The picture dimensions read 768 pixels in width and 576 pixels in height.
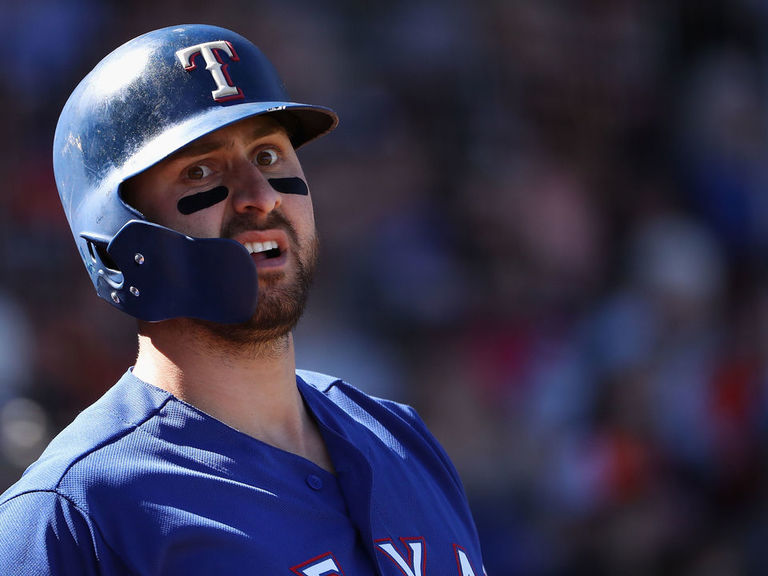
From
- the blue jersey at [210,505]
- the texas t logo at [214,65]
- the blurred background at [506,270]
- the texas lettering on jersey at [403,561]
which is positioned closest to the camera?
the blue jersey at [210,505]

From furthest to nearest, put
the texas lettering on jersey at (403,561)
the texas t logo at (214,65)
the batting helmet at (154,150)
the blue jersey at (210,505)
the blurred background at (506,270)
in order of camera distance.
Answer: the blurred background at (506,270) → the texas t logo at (214,65) → the batting helmet at (154,150) → the texas lettering on jersey at (403,561) → the blue jersey at (210,505)

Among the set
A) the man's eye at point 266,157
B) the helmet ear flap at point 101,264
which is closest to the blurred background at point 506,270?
the helmet ear flap at point 101,264

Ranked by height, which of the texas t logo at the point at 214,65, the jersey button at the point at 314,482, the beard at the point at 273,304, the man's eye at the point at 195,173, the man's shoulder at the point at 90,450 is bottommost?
the jersey button at the point at 314,482

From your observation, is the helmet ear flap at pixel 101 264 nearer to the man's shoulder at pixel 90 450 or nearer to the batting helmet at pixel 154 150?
the batting helmet at pixel 154 150

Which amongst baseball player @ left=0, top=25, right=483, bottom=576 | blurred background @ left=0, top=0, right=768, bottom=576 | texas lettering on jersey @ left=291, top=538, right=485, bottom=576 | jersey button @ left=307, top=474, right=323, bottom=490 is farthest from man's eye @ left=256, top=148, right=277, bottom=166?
blurred background @ left=0, top=0, right=768, bottom=576

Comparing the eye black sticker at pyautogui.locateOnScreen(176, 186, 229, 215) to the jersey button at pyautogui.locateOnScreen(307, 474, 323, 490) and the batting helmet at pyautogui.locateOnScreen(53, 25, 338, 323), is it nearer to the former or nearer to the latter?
the batting helmet at pyautogui.locateOnScreen(53, 25, 338, 323)

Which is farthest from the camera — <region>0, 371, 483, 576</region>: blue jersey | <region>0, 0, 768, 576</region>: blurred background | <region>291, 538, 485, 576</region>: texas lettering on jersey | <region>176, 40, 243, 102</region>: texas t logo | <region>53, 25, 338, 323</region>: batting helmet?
<region>0, 0, 768, 576</region>: blurred background

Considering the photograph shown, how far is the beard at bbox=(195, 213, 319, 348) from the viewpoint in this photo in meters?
1.98

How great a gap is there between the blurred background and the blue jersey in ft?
8.80

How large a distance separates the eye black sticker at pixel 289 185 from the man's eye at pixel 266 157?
44 millimetres

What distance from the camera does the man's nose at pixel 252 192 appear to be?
6.52ft

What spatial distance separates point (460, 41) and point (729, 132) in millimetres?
A: 1943

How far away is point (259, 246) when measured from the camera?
6.63 feet

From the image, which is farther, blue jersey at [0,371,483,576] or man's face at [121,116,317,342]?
man's face at [121,116,317,342]
